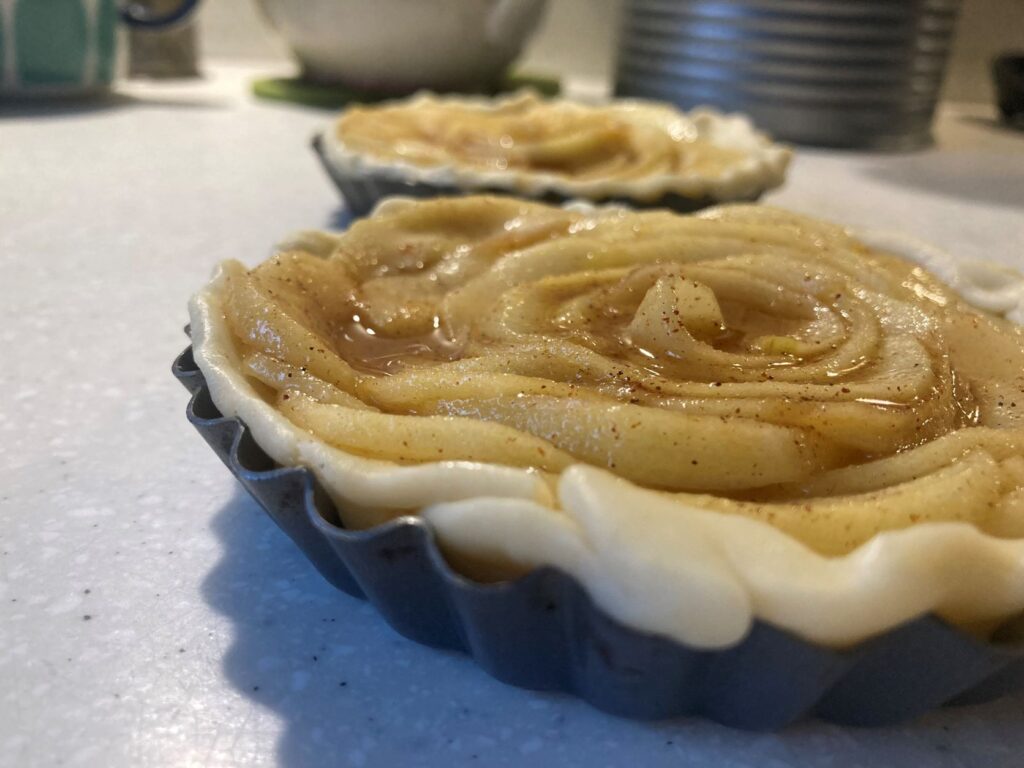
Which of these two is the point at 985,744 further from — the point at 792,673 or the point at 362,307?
the point at 362,307

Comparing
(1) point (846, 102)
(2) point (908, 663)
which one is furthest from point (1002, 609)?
(1) point (846, 102)

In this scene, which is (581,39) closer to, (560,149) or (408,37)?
(408,37)

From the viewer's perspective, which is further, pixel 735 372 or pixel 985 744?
pixel 735 372

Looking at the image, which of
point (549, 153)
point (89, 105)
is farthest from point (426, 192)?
point (89, 105)

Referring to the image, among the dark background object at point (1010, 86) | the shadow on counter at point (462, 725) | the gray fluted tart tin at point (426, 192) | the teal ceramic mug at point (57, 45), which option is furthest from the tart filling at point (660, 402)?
the dark background object at point (1010, 86)

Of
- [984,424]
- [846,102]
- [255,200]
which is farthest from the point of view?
[846,102]

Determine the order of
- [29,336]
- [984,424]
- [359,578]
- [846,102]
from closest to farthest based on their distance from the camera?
[359,578] → [984,424] → [29,336] → [846,102]

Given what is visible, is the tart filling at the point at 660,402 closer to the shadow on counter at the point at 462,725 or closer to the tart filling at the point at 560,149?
the shadow on counter at the point at 462,725
